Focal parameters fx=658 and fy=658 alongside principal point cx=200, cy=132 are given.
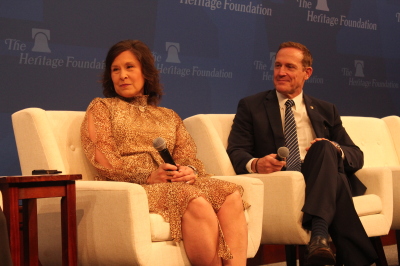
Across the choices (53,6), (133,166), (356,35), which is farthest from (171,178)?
(356,35)

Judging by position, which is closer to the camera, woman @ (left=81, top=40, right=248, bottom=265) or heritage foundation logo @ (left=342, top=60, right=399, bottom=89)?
woman @ (left=81, top=40, right=248, bottom=265)

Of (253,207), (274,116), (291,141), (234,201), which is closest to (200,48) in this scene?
(274,116)

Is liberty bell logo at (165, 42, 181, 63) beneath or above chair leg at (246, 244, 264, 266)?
above

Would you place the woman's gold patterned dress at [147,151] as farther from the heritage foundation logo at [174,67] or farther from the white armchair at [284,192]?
the heritage foundation logo at [174,67]

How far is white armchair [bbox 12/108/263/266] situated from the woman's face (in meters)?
0.29

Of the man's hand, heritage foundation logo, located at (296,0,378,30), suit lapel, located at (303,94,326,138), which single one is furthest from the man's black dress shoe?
heritage foundation logo, located at (296,0,378,30)

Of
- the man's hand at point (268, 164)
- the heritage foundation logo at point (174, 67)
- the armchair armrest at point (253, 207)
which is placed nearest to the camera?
the armchair armrest at point (253, 207)

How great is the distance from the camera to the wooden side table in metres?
2.58

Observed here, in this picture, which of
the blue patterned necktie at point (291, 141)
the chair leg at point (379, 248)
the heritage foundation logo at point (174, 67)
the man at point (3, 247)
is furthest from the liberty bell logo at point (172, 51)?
the man at point (3, 247)

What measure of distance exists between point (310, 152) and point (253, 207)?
55 cm

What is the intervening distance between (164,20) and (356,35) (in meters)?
2.21

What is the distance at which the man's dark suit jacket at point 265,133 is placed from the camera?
3.88 meters

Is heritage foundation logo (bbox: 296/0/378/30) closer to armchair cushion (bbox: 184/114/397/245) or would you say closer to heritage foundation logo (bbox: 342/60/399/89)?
heritage foundation logo (bbox: 342/60/399/89)

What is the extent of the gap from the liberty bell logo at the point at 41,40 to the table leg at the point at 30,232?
154 cm
